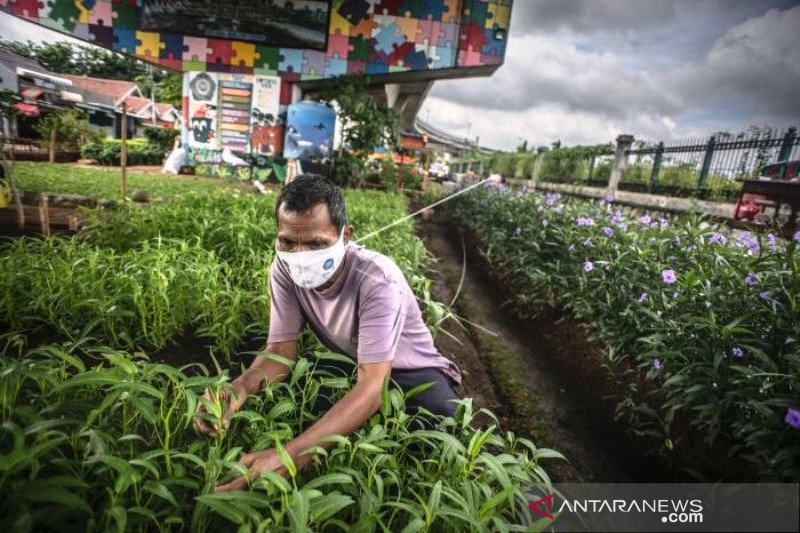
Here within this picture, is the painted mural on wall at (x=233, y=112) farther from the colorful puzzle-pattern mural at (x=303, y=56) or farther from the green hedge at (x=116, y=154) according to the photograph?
the green hedge at (x=116, y=154)

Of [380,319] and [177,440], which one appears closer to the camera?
[177,440]

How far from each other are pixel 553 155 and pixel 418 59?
6.55 meters

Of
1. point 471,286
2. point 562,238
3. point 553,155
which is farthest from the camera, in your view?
point 553,155

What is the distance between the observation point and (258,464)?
43.6 inches

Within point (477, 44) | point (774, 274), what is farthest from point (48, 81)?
point (477, 44)

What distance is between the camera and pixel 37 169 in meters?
8.21

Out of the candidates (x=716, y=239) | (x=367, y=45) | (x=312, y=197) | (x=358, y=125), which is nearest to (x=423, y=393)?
(x=312, y=197)

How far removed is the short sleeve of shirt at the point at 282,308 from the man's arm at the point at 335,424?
1.55ft

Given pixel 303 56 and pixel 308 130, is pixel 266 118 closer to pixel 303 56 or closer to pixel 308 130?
pixel 308 130

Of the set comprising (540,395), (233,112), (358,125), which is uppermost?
(358,125)

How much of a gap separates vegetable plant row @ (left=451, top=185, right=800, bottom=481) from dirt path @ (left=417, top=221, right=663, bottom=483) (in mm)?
217

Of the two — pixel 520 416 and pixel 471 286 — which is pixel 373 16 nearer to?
pixel 471 286

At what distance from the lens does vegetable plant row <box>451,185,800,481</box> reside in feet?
5.76

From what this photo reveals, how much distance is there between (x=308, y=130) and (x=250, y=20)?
9.64ft
